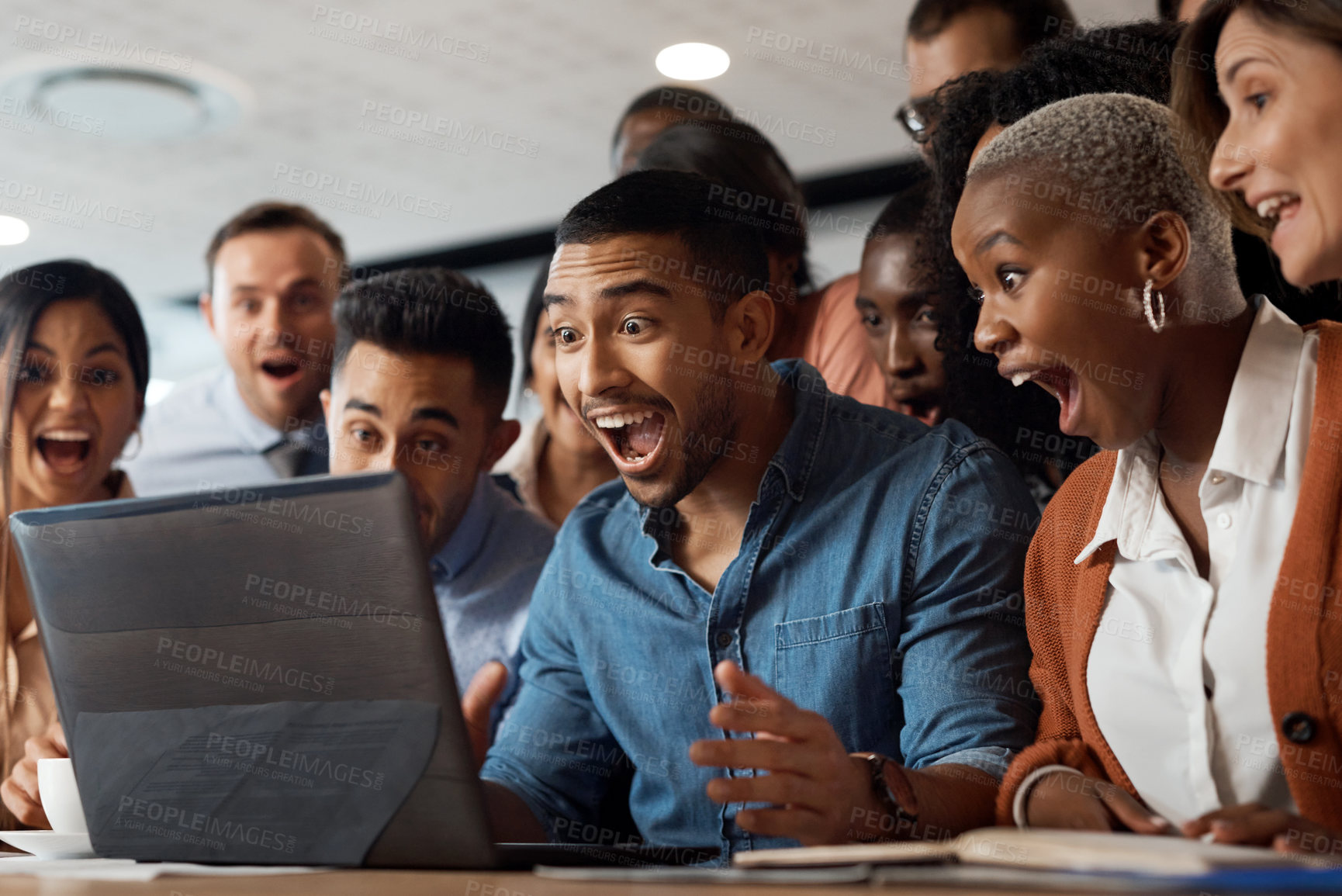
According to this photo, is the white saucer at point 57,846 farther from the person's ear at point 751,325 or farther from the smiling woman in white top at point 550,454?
the smiling woman in white top at point 550,454

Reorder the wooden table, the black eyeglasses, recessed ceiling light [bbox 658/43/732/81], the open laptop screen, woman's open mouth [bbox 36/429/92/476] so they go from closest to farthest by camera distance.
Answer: the wooden table
the open laptop screen
the black eyeglasses
woman's open mouth [bbox 36/429/92/476]
recessed ceiling light [bbox 658/43/732/81]

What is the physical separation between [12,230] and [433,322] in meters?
Result: 4.63

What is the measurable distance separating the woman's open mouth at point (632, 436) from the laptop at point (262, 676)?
57cm

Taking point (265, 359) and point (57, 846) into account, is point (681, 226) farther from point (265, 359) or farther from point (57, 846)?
point (265, 359)

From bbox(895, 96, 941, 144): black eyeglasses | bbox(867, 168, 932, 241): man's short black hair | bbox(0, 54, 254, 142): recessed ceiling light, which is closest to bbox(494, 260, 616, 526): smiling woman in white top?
bbox(867, 168, 932, 241): man's short black hair

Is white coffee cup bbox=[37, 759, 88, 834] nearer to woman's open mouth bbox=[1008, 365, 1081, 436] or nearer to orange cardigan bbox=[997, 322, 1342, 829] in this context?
orange cardigan bbox=[997, 322, 1342, 829]

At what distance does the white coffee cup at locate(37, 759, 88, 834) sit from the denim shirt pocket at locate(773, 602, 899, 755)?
0.77m

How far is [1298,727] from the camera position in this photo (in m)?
1.01

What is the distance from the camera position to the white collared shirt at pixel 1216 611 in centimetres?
109

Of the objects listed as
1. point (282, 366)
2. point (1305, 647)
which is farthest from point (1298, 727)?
point (282, 366)

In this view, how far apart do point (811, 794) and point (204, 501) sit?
575mm

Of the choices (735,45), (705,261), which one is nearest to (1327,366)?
(705,261)

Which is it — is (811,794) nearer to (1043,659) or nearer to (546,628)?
(1043,659)

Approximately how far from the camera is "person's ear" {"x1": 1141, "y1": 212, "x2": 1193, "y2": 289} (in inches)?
45.8
